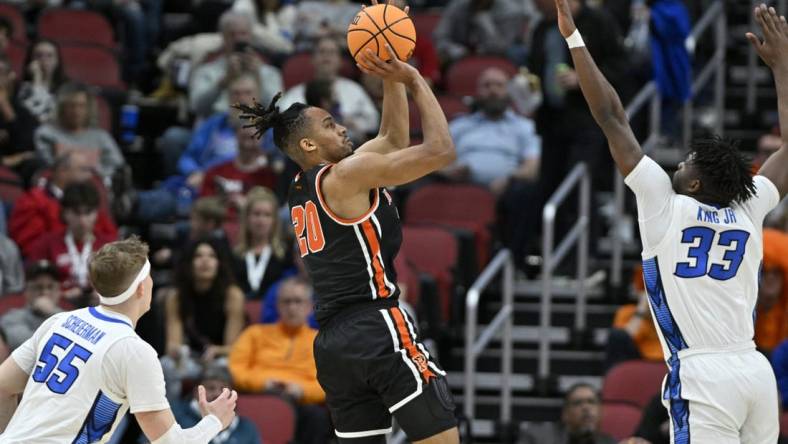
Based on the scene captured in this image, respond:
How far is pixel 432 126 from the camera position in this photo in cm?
749

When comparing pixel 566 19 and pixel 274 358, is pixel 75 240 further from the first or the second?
pixel 566 19

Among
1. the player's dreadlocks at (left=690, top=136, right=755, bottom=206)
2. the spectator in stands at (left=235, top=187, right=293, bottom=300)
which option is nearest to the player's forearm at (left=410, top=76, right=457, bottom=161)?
the player's dreadlocks at (left=690, top=136, right=755, bottom=206)

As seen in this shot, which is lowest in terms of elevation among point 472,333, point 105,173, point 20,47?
point 472,333

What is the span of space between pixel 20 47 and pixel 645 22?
6.00 m

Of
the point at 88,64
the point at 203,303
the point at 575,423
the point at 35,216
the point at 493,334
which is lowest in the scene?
the point at 575,423

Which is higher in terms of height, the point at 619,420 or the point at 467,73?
the point at 467,73

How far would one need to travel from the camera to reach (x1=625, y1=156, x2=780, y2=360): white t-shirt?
7.36 m

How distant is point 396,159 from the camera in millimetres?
7465

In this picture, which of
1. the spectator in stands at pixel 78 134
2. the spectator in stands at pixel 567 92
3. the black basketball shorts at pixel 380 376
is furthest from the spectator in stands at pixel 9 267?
the black basketball shorts at pixel 380 376

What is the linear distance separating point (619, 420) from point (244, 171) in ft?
14.3

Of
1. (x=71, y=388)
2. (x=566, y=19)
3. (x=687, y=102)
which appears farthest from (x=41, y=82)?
(x=71, y=388)

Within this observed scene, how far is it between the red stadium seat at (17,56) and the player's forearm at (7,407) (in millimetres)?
8408

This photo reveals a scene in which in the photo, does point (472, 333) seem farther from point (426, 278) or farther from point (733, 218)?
point (733, 218)

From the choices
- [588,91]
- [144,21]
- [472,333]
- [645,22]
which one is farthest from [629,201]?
[588,91]
